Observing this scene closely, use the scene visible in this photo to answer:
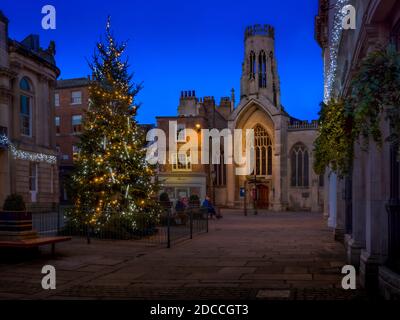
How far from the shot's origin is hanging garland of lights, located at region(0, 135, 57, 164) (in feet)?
103

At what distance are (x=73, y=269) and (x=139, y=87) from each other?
34.3 feet

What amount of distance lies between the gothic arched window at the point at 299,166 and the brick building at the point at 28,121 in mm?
24768

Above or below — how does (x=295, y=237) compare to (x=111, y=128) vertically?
below

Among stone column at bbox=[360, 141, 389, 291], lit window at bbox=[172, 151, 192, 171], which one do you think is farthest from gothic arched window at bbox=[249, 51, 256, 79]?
stone column at bbox=[360, 141, 389, 291]

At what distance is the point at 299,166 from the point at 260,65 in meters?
12.1

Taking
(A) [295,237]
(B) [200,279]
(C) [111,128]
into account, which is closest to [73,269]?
(B) [200,279]

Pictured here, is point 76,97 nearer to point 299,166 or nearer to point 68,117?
point 68,117

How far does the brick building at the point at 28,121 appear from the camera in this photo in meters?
31.9

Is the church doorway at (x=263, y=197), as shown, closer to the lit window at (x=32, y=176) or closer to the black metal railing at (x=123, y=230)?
the lit window at (x=32, y=176)

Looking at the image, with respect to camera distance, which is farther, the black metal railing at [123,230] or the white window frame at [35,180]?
the white window frame at [35,180]

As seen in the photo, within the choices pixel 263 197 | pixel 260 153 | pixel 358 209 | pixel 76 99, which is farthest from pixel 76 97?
pixel 358 209

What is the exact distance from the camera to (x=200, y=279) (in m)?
9.66

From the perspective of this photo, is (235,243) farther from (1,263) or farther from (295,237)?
(1,263)

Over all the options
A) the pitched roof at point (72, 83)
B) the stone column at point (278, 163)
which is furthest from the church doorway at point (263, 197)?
the pitched roof at point (72, 83)
